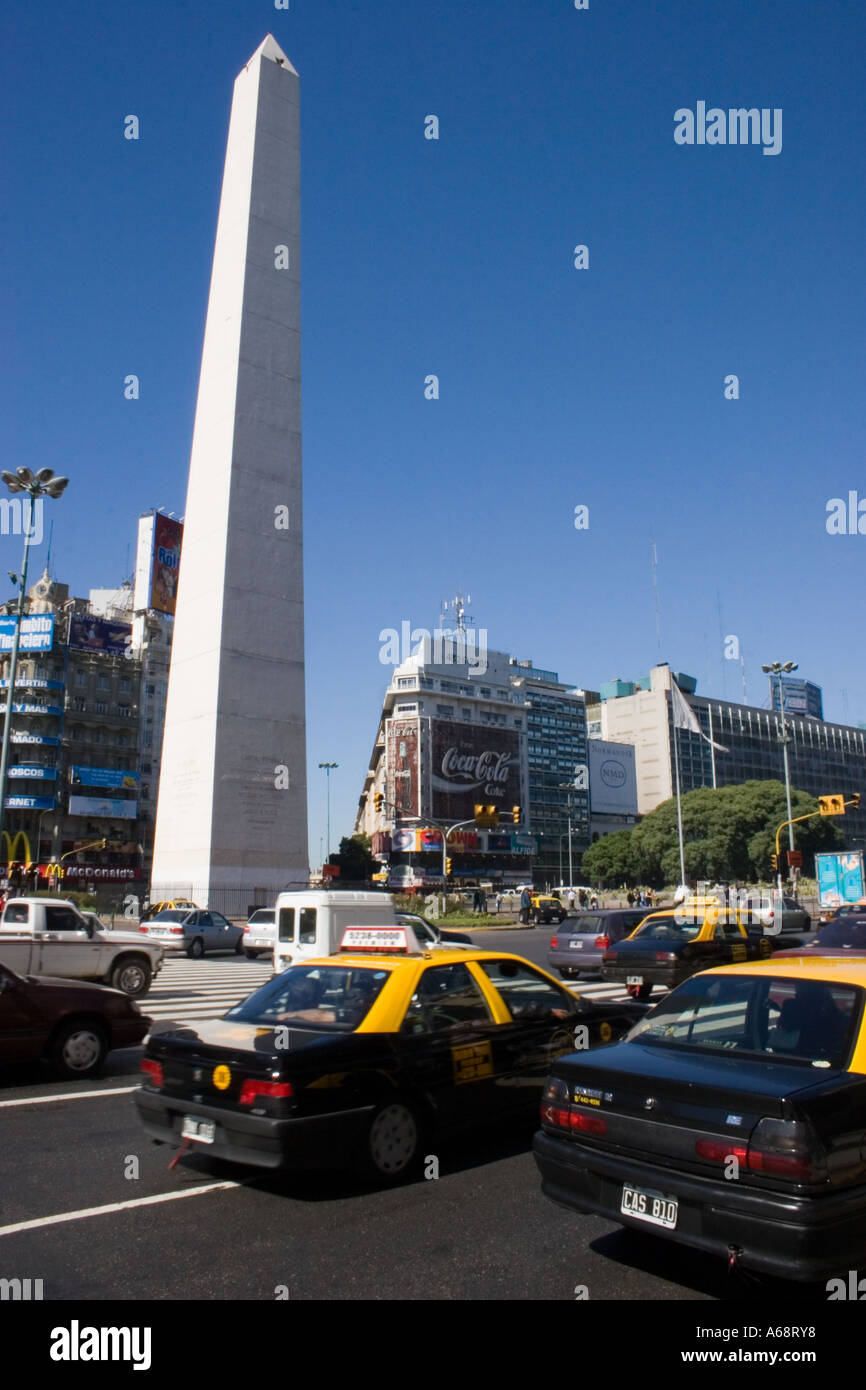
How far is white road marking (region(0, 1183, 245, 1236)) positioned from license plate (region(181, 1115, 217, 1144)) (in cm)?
35

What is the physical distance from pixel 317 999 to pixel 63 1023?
13.2 feet

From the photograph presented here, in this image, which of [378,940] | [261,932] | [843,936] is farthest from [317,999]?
[261,932]

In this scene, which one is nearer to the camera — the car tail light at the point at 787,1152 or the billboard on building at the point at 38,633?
the car tail light at the point at 787,1152

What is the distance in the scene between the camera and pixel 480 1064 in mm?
6645

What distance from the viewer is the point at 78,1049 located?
9.66m

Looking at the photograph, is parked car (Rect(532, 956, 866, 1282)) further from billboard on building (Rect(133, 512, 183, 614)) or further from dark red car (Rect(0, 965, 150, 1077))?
billboard on building (Rect(133, 512, 183, 614))

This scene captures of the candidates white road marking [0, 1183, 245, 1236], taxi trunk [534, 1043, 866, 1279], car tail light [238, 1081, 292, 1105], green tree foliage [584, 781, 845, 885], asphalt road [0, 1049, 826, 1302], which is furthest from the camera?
green tree foliage [584, 781, 845, 885]

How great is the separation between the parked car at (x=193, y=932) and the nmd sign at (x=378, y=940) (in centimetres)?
1970

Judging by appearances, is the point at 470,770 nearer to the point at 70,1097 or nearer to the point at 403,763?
the point at 403,763

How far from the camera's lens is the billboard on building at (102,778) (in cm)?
7979

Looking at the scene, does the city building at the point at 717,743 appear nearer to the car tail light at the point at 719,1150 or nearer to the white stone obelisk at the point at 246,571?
the white stone obelisk at the point at 246,571

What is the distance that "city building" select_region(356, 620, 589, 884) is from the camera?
11331cm

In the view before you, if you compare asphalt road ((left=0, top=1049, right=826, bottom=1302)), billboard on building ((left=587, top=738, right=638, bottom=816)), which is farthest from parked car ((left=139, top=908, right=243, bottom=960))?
billboard on building ((left=587, top=738, right=638, bottom=816))

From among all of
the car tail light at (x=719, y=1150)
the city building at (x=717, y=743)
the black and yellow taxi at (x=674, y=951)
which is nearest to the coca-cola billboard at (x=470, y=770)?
the city building at (x=717, y=743)
